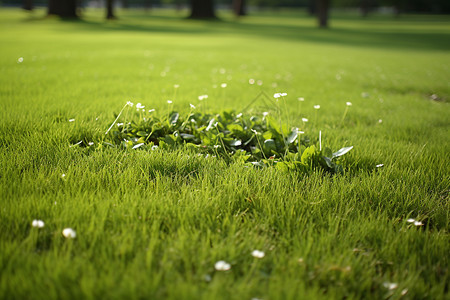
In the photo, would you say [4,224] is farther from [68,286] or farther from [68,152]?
[68,152]

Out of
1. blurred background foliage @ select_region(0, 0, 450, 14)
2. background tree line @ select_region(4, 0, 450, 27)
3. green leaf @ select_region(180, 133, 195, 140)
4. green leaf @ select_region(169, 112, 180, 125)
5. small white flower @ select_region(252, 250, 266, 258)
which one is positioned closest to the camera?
small white flower @ select_region(252, 250, 266, 258)

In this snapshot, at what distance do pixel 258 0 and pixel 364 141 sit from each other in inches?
3199

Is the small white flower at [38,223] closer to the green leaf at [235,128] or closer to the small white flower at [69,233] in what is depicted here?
the small white flower at [69,233]

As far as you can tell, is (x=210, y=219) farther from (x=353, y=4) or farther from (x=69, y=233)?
(x=353, y=4)

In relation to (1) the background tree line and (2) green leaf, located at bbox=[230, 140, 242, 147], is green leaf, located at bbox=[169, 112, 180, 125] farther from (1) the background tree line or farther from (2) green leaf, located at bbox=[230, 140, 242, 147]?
(1) the background tree line

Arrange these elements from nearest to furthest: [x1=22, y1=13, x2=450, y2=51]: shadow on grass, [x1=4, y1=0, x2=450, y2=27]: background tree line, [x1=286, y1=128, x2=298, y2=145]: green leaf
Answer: [x1=286, y1=128, x2=298, y2=145]: green leaf < [x1=22, y1=13, x2=450, y2=51]: shadow on grass < [x1=4, y1=0, x2=450, y2=27]: background tree line

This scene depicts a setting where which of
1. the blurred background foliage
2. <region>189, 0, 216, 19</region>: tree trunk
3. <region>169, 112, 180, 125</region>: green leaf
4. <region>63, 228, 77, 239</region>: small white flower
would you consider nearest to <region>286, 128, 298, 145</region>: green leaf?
<region>169, 112, 180, 125</region>: green leaf

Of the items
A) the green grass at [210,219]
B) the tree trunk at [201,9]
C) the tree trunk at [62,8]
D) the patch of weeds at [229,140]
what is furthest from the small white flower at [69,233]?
the tree trunk at [201,9]

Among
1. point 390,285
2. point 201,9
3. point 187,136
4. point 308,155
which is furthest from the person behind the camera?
point 201,9

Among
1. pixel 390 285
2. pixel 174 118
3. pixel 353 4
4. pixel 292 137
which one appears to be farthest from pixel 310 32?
pixel 353 4

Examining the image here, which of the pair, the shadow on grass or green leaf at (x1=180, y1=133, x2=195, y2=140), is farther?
the shadow on grass

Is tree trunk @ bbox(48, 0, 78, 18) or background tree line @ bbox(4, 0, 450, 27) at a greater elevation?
background tree line @ bbox(4, 0, 450, 27)

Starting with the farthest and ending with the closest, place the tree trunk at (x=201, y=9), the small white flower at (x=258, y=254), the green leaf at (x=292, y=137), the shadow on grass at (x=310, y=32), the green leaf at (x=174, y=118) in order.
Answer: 1. the tree trunk at (x=201, y=9)
2. the shadow on grass at (x=310, y=32)
3. the green leaf at (x=174, y=118)
4. the green leaf at (x=292, y=137)
5. the small white flower at (x=258, y=254)

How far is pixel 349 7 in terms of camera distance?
77438 millimetres
